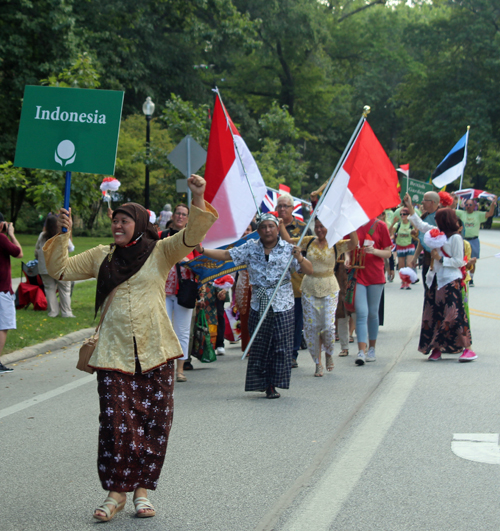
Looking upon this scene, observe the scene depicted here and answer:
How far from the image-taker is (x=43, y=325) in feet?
38.4

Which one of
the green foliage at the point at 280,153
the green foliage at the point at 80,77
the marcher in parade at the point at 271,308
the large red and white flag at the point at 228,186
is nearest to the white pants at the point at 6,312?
the large red and white flag at the point at 228,186

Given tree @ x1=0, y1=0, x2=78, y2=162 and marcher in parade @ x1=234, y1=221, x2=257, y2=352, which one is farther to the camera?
tree @ x1=0, y1=0, x2=78, y2=162

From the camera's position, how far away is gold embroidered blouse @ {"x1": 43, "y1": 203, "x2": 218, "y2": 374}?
4422 millimetres

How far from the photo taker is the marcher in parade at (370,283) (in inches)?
370

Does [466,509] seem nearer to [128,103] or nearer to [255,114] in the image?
[128,103]

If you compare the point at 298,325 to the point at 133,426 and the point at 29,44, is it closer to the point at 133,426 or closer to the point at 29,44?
the point at 133,426

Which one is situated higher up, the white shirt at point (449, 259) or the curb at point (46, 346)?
the white shirt at point (449, 259)

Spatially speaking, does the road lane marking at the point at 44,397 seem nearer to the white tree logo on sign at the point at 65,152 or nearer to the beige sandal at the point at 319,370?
the white tree logo on sign at the point at 65,152

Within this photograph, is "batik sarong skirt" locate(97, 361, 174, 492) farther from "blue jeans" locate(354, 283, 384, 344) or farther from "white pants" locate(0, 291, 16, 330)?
"blue jeans" locate(354, 283, 384, 344)

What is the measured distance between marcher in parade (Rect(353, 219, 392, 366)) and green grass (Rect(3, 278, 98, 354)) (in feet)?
13.8

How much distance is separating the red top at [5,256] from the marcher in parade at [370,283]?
159 inches

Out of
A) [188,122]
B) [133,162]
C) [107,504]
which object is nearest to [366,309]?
[107,504]

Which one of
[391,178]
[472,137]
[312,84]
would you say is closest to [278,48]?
[312,84]

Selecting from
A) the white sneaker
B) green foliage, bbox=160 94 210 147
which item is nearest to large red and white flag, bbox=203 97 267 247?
the white sneaker
